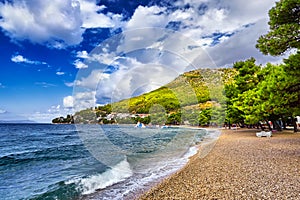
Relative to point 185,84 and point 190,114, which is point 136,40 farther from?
point 185,84

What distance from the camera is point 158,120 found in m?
116

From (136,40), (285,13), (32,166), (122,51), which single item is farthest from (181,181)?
(136,40)

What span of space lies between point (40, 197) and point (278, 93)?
37.4ft

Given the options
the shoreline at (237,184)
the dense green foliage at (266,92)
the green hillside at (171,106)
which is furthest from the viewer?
the green hillside at (171,106)

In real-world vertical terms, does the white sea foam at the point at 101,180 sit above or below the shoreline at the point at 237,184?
below

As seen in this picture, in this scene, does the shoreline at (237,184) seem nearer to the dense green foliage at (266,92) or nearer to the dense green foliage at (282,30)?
the dense green foliage at (266,92)

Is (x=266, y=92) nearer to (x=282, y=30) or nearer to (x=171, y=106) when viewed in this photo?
(x=282, y=30)

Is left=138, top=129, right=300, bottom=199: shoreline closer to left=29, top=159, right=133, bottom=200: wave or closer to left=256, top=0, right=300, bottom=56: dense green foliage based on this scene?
left=29, top=159, right=133, bottom=200: wave

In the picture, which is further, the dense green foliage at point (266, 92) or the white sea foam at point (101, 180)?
the dense green foliage at point (266, 92)

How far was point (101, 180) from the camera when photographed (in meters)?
10.9

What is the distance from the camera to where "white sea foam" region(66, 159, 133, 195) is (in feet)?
31.9

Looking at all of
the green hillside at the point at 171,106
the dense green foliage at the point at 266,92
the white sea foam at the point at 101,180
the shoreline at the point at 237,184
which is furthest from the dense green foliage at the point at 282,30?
the green hillside at the point at 171,106

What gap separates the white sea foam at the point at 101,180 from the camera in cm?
971

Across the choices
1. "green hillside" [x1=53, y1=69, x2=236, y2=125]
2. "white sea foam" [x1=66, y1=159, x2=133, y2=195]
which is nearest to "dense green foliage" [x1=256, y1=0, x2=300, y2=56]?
"white sea foam" [x1=66, y1=159, x2=133, y2=195]
